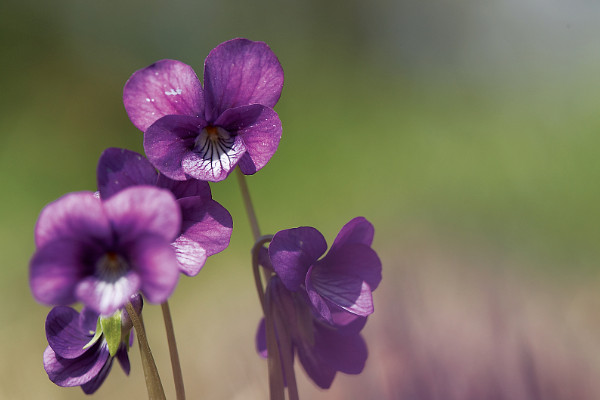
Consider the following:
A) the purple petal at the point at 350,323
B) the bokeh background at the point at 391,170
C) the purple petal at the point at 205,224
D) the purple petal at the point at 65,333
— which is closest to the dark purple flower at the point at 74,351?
the purple petal at the point at 65,333

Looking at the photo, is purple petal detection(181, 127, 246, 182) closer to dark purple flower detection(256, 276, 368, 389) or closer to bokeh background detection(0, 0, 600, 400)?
dark purple flower detection(256, 276, 368, 389)

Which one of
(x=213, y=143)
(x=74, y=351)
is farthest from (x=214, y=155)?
(x=74, y=351)

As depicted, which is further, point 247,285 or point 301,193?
point 301,193

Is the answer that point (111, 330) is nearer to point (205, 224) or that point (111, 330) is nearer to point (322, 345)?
point (205, 224)

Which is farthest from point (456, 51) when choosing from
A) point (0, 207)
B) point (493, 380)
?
point (493, 380)

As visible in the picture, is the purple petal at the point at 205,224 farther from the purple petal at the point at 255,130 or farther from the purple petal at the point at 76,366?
the purple petal at the point at 76,366

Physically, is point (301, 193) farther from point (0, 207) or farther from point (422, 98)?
point (0, 207)

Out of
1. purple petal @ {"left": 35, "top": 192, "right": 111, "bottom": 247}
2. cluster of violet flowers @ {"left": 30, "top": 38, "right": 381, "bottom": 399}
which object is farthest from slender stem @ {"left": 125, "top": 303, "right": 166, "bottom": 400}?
purple petal @ {"left": 35, "top": 192, "right": 111, "bottom": 247}
